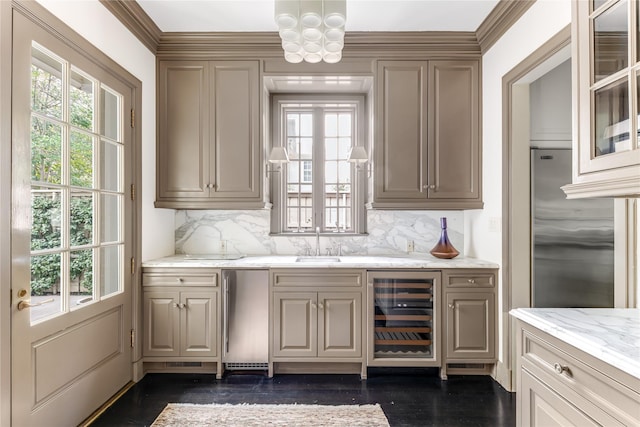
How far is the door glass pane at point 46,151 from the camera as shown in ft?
5.93

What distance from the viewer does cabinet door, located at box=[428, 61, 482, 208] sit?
9.98ft

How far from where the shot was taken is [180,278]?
2803 mm

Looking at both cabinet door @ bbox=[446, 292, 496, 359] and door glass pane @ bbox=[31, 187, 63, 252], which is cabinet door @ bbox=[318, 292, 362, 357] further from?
door glass pane @ bbox=[31, 187, 63, 252]

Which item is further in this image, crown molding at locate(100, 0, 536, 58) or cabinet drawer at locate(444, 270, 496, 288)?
crown molding at locate(100, 0, 536, 58)

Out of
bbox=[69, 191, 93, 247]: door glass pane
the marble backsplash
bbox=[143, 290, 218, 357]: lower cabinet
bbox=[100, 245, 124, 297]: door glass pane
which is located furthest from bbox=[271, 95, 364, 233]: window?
bbox=[69, 191, 93, 247]: door glass pane

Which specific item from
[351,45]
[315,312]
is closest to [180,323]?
[315,312]

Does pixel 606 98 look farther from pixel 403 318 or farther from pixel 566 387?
pixel 403 318

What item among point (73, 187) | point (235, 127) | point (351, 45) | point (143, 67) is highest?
point (351, 45)

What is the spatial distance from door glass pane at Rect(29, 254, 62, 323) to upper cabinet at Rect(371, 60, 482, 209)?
2.29 meters

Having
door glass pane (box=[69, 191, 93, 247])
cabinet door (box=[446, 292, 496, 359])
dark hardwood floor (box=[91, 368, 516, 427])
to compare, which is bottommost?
dark hardwood floor (box=[91, 368, 516, 427])

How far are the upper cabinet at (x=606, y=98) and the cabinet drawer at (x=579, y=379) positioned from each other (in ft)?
2.06

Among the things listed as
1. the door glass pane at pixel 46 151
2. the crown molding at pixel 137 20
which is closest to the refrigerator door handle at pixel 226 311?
the door glass pane at pixel 46 151

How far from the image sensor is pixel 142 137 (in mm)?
2830

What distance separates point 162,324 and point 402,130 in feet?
8.48
